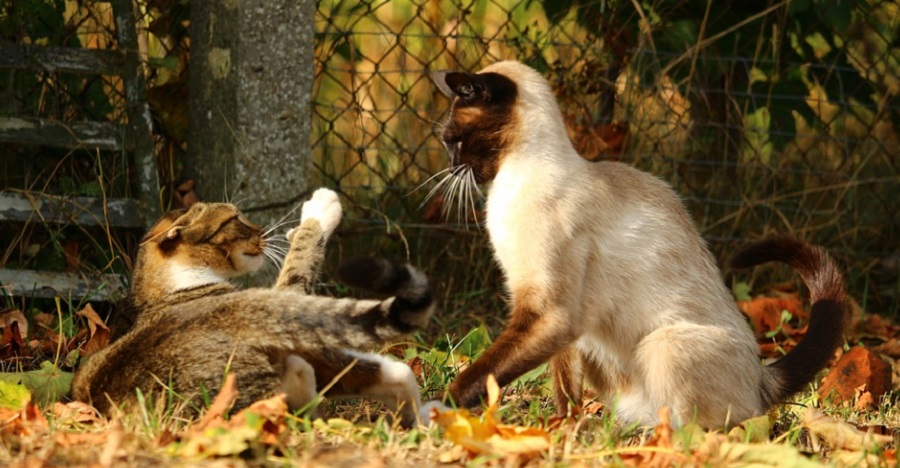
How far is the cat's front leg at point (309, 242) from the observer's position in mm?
3508

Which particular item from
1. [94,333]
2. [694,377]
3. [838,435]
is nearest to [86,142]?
[94,333]

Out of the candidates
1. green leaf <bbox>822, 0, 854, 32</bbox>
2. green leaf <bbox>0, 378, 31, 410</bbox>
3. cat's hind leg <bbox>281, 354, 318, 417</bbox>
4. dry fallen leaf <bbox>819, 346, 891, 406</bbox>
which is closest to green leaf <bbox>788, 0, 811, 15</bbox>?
green leaf <bbox>822, 0, 854, 32</bbox>

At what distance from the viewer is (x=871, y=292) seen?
18.5 ft

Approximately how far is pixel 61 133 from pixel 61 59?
29cm

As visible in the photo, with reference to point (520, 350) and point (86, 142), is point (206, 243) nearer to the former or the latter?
point (520, 350)

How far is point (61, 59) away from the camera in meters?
4.36

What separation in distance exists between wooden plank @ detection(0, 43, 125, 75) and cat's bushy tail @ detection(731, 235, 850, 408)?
2544 millimetres

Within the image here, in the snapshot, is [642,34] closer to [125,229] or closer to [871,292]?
[871,292]

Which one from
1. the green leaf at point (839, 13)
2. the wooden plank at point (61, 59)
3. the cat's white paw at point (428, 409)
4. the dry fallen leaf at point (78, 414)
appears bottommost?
the dry fallen leaf at point (78, 414)

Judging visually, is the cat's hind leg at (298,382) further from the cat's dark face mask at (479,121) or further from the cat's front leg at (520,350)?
the cat's dark face mask at (479,121)

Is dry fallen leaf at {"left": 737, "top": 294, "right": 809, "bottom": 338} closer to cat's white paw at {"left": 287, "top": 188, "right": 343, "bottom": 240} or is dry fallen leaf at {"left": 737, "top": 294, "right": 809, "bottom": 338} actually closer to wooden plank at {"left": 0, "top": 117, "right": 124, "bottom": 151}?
cat's white paw at {"left": 287, "top": 188, "right": 343, "bottom": 240}

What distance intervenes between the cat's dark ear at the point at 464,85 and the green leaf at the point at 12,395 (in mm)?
1554

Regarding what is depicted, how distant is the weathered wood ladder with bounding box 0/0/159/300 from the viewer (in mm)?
4340

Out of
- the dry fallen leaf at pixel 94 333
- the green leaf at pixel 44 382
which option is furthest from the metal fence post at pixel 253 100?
the green leaf at pixel 44 382
